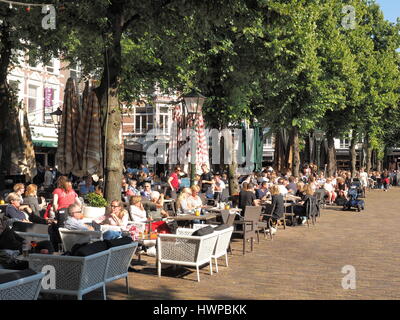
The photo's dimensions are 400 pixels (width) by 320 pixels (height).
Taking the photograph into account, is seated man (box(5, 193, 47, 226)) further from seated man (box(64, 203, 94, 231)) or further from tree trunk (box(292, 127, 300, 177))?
tree trunk (box(292, 127, 300, 177))

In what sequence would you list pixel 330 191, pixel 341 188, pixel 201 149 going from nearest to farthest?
pixel 201 149 < pixel 330 191 < pixel 341 188

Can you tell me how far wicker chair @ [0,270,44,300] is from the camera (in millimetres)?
4704

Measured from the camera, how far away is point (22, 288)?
16.1ft

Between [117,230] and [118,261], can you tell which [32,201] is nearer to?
[117,230]

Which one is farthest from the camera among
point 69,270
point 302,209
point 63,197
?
point 302,209

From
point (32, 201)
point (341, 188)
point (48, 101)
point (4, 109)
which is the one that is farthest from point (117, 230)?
point (48, 101)

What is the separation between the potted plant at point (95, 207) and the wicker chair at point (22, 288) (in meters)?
5.99

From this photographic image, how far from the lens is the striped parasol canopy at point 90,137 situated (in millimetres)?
12203

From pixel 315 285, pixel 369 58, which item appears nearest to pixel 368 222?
pixel 315 285

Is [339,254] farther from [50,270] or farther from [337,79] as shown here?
[337,79]

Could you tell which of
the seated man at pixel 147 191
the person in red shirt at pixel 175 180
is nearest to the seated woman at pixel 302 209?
the person in red shirt at pixel 175 180

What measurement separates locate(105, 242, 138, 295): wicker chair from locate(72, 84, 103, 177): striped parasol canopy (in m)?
4.94

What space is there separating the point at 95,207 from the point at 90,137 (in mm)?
1871

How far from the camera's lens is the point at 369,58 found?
34.9 metres
